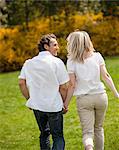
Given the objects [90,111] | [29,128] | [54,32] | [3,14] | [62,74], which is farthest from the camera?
[3,14]

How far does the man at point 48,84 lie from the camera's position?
5.61m

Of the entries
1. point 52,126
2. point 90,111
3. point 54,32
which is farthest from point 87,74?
point 54,32

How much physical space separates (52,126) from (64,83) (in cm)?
56

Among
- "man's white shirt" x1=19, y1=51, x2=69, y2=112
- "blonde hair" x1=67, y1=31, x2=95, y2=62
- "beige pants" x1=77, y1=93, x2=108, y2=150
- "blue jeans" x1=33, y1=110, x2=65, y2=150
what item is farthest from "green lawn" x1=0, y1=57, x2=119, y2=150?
"blonde hair" x1=67, y1=31, x2=95, y2=62

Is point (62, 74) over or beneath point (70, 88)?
over

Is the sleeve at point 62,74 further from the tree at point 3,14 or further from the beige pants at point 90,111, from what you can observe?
the tree at point 3,14

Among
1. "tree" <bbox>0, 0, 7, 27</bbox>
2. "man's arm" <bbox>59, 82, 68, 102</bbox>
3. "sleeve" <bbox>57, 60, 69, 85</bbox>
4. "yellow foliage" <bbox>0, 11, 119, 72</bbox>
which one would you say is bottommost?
"yellow foliage" <bbox>0, 11, 119, 72</bbox>

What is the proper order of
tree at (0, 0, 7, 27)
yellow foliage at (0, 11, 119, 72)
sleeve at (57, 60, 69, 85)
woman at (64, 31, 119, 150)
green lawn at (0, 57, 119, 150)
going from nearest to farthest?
sleeve at (57, 60, 69, 85) → woman at (64, 31, 119, 150) → green lawn at (0, 57, 119, 150) → yellow foliage at (0, 11, 119, 72) → tree at (0, 0, 7, 27)

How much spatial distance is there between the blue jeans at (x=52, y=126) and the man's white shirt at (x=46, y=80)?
0.28 ft

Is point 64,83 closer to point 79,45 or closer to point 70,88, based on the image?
point 70,88

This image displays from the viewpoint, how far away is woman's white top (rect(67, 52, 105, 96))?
575cm

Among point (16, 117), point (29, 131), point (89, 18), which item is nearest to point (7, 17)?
point (89, 18)

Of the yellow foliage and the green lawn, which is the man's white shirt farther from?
the yellow foliage

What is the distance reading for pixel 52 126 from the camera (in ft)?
18.8
